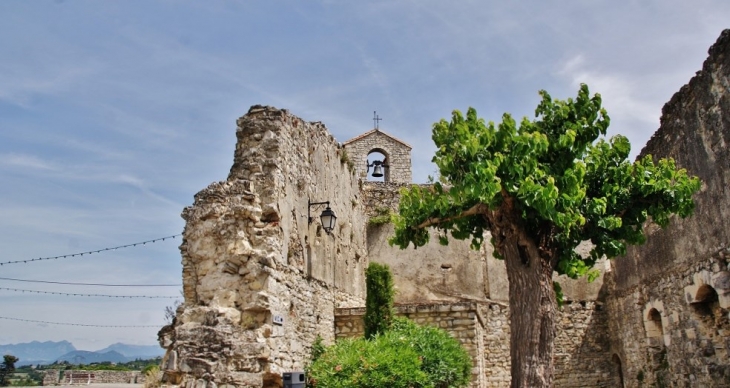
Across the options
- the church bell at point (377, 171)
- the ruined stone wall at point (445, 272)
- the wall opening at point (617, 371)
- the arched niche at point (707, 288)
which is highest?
the church bell at point (377, 171)

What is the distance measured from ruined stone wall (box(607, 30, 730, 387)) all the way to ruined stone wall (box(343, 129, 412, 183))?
32.3 feet

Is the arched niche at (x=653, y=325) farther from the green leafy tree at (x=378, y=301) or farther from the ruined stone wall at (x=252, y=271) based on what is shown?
the ruined stone wall at (x=252, y=271)

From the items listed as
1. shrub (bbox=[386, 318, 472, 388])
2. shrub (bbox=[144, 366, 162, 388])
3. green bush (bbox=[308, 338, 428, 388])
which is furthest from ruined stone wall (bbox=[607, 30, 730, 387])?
shrub (bbox=[144, 366, 162, 388])

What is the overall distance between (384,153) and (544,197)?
52.9 ft

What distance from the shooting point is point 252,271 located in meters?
9.46

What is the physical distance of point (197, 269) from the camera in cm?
983

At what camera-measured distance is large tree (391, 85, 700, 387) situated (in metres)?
8.68

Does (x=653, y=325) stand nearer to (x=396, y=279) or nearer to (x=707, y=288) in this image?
(x=707, y=288)

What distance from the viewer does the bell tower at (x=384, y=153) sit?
77.8 ft

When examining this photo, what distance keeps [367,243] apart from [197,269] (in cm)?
891

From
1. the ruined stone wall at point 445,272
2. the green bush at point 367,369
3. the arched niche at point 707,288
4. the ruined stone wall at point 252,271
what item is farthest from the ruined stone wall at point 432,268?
the green bush at point 367,369

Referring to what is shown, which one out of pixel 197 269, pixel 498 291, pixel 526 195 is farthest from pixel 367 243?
pixel 526 195

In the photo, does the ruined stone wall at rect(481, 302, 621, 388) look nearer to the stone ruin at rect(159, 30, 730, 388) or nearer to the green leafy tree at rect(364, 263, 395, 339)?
the stone ruin at rect(159, 30, 730, 388)

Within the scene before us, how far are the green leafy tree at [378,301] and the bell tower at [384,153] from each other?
10747 millimetres
